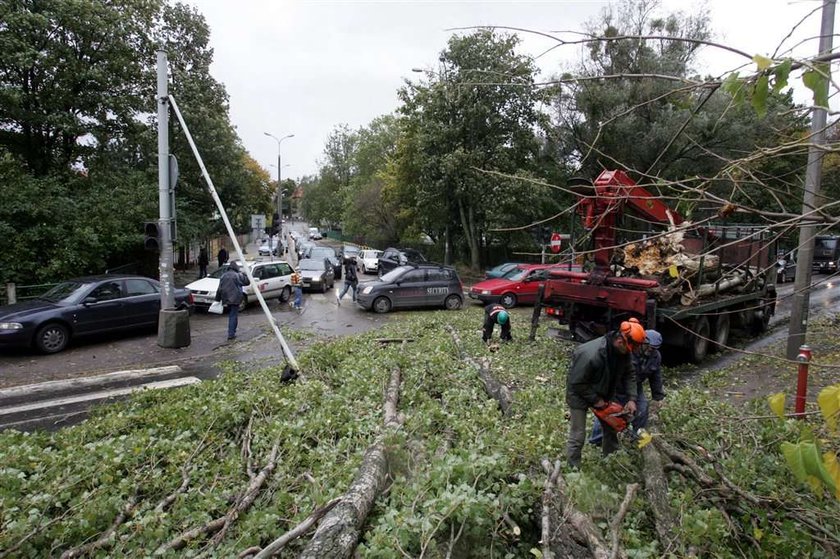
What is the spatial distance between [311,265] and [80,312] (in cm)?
1154

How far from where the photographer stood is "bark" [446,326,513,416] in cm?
654

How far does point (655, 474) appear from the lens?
434cm

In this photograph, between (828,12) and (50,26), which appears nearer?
(828,12)

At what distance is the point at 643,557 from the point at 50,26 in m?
20.6

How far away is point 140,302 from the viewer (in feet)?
40.6

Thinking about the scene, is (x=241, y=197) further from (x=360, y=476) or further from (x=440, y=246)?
(x=360, y=476)

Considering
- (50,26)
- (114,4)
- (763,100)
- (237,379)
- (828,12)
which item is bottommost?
(237,379)

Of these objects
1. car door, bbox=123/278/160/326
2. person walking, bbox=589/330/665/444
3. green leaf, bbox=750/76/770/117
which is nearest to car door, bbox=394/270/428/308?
car door, bbox=123/278/160/326

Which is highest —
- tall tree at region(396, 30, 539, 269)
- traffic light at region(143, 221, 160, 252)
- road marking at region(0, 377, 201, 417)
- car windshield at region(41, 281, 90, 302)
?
tall tree at region(396, 30, 539, 269)

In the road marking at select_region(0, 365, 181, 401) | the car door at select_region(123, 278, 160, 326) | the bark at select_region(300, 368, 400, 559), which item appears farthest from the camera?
the car door at select_region(123, 278, 160, 326)

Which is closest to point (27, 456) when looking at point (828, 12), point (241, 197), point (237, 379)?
point (237, 379)

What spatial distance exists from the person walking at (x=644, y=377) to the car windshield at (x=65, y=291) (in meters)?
11.5

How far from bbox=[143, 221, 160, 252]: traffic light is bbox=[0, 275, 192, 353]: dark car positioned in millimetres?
1997

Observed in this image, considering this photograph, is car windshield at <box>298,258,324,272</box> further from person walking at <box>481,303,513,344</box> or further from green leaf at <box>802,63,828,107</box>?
green leaf at <box>802,63,828,107</box>
